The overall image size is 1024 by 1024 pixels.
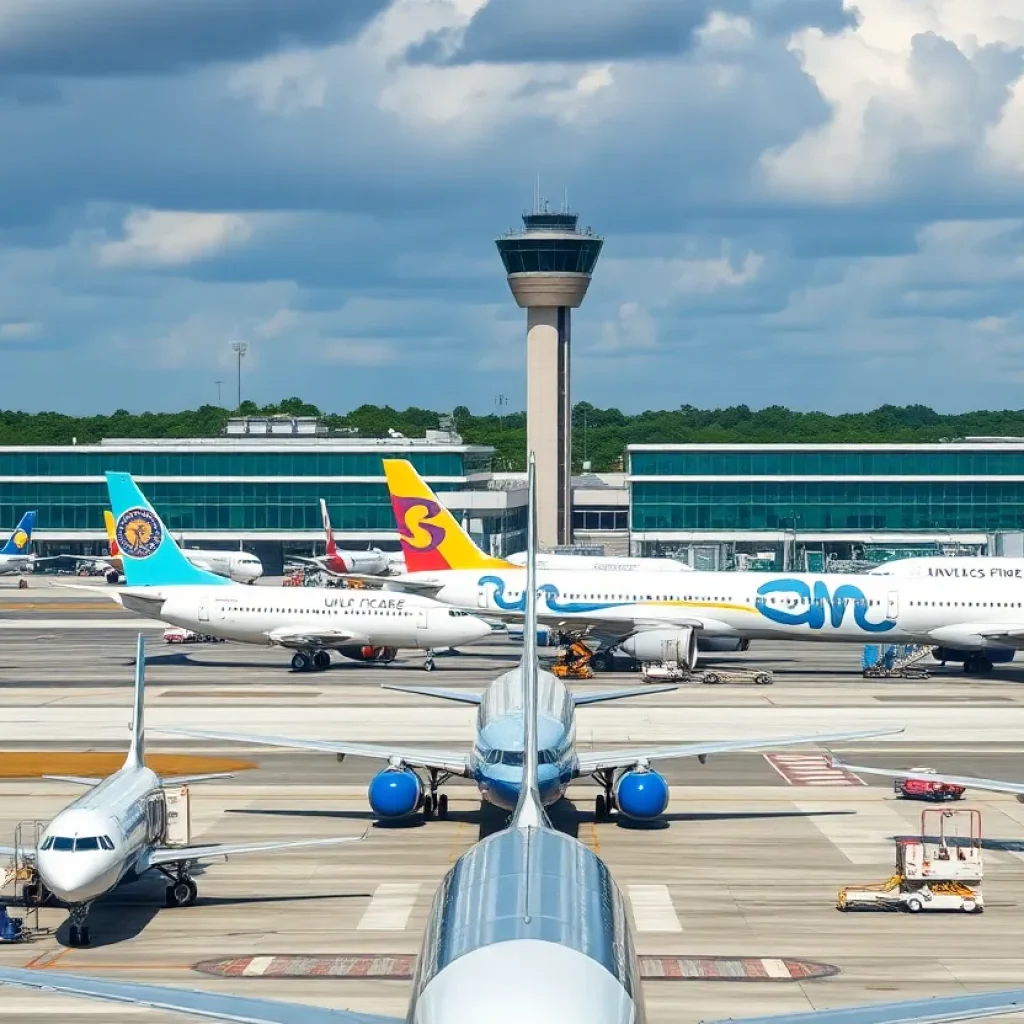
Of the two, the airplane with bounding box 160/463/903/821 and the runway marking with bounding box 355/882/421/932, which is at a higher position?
the airplane with bounding box 160/463/903/821

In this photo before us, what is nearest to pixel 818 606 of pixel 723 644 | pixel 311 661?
pixel 723 644

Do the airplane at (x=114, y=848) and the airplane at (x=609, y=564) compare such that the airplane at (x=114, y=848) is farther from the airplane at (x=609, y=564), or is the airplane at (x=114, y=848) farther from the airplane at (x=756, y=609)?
the airplane at (x=609, y=564)

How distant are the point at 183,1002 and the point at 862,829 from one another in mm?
32568

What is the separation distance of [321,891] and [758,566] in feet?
437

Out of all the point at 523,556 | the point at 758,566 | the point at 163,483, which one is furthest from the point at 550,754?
the point at 163,483

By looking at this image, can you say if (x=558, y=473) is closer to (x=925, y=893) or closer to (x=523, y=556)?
(x=523, y=556)

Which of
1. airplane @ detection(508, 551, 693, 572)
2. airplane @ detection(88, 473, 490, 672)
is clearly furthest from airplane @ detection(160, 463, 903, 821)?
airplane @ detection(508, 551, 693, 572)

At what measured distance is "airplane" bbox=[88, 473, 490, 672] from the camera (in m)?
88.8

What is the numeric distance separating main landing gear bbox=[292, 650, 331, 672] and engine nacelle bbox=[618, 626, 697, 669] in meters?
16.5

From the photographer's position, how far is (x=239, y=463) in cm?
18962

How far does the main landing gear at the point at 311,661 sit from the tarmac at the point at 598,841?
2907mm

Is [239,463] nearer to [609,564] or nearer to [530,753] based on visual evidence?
[609,564]

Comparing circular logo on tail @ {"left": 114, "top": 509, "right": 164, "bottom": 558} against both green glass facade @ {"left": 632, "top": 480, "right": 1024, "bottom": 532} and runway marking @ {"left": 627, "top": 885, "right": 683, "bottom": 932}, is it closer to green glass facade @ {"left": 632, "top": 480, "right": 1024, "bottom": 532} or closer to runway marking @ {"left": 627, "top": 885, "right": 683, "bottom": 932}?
runway marking @ {"left": 627, "top": 885, "right": 683, "bottom": 932}

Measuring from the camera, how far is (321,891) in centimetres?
4003
